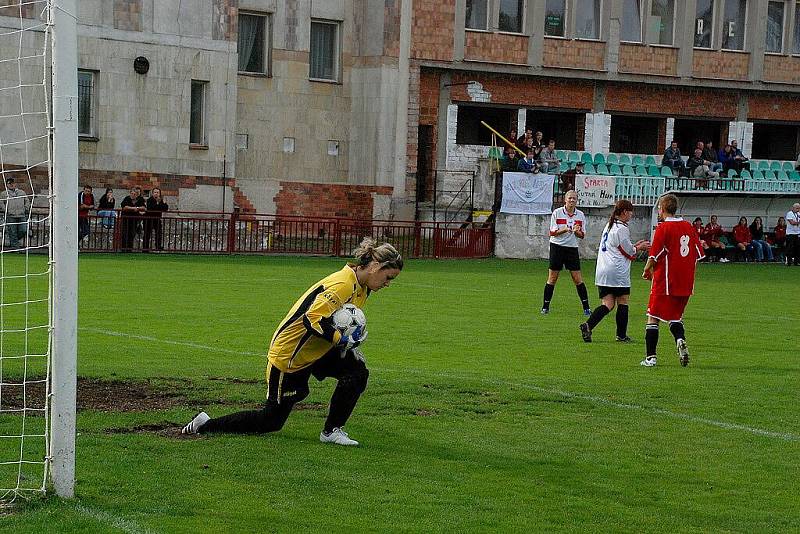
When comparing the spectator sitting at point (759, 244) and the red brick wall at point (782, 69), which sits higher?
the red brick wall at point (782, 69)

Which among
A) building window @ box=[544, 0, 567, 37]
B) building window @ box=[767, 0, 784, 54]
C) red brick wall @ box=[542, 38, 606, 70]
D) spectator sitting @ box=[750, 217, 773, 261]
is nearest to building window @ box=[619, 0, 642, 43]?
red brick wall @ box=[542, 38, 606, 70]

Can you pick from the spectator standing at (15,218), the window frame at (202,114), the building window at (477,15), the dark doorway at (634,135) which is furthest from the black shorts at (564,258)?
the dark doorway at (634,135)

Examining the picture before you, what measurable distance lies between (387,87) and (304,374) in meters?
34.8

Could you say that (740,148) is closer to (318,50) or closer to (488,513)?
(318,50)

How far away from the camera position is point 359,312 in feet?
29.1

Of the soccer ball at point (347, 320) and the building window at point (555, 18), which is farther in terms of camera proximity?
the building window at point (555, 18)

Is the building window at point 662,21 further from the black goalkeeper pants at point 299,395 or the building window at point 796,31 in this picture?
the black goalkeeper pants at point 299,395

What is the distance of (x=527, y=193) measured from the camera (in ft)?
127

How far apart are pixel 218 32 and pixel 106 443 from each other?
105 feet

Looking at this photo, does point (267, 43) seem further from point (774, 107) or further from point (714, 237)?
point (774, 107)

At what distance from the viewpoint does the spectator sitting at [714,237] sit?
40.7 metres

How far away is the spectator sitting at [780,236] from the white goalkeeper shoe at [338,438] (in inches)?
1392

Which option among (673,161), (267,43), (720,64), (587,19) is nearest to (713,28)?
(720,64)

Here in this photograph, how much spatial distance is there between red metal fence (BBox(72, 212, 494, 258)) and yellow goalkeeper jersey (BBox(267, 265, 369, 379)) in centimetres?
2414
